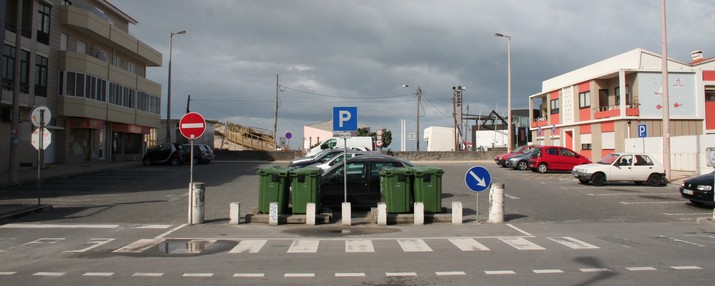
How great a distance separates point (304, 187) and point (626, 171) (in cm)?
1529

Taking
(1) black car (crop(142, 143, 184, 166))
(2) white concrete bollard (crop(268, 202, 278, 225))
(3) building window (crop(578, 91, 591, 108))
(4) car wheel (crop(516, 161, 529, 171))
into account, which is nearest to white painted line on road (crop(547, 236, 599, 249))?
(2) white concrete bollard (crop(268, 202, 278, 225))

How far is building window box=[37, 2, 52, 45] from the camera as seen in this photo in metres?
28.0

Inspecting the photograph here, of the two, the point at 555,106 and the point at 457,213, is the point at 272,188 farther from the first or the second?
the point at 555,106

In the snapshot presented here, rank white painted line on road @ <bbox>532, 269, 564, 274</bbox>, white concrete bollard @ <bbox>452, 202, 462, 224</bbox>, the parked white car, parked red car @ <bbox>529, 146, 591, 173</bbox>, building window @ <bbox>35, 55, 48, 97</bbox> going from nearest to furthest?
white painted line on road @ <bbox>532, 269, 564, 274</bbox> → white concrete bollard @ <bbox>452, 202, 462, 224</bbox> → the parked white car → building window @ <bbox>35, 55, 48, 97</bbox> → parked red car @ <bbox>529, 146, 591, 173</bbox>

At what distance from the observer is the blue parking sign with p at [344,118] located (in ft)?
41.3

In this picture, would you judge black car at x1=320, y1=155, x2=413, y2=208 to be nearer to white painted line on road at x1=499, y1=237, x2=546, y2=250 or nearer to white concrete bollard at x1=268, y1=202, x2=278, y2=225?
white concrete bollard at x1=268, y1=202, x2=278, y2=225

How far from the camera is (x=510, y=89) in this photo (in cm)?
3997

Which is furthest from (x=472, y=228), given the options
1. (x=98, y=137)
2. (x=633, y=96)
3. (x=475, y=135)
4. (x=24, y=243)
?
(x=475, y=135)

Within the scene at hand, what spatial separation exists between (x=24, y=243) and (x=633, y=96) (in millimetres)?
35998

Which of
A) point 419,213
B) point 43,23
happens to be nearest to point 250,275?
point 419,213

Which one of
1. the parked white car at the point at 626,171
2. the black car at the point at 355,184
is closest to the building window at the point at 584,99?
the parked white car at the point at 626,171

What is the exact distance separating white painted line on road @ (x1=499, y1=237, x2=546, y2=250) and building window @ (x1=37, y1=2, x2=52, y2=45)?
28.2m

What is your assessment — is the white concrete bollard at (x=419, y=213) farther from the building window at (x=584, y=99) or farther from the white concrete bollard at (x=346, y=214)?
the building window at (x=584, y=99)

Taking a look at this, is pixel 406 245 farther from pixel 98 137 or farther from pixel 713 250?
pixel 98 137
